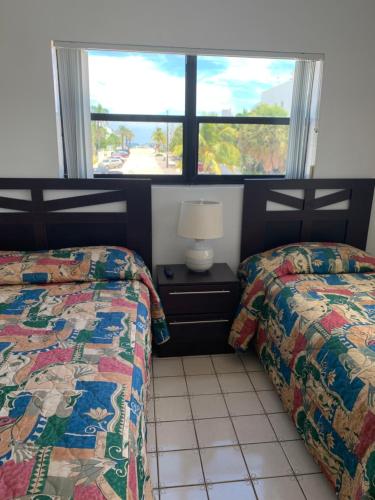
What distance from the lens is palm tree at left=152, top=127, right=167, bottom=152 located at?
2.76 m

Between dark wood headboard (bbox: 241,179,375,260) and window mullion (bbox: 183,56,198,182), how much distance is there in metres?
0.46

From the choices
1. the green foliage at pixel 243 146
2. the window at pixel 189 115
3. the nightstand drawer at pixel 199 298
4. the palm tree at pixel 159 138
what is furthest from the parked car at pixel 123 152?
the nightstand drawer at pixel 199 298

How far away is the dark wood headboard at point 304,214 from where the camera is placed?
2.77 m

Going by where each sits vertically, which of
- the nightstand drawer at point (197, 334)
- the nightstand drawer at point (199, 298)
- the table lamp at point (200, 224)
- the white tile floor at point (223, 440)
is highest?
the table lamp at point (200, 224)

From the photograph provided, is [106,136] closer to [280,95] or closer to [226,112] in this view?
[226,112]

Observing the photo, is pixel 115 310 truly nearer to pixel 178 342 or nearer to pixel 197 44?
pixel 178 342

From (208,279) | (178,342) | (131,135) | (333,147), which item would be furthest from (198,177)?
(178,342)

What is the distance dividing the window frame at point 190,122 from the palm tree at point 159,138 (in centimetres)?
8

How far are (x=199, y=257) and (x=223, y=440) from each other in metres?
1.16

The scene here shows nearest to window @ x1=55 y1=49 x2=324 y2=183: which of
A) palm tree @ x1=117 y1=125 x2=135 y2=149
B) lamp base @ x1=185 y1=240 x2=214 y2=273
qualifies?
palm tree @ x1=117 y1=125 x2=135 y2=149

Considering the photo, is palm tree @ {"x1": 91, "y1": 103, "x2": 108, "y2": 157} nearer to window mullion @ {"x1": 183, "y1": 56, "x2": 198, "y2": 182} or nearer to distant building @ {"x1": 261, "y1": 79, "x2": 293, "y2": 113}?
window mullion @ {"x1": 183, "y1": 56, "x2": 198, "y2": 182}

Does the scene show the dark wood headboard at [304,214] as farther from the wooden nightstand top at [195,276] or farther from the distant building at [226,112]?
the distant building at [226,112]

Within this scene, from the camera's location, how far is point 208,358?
2.61m

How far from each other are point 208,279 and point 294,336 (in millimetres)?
753
